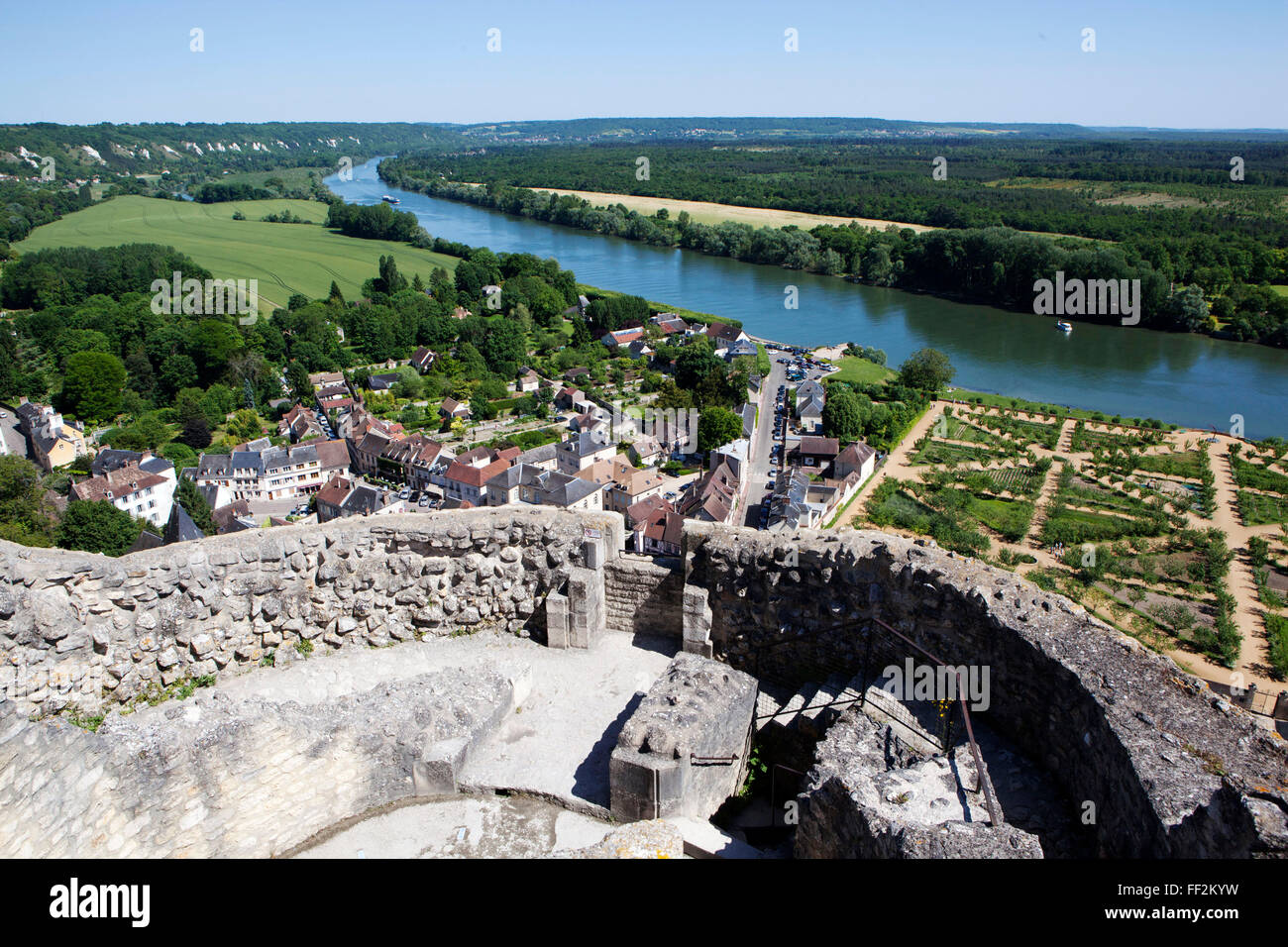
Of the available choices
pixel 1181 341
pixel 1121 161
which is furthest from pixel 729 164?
pixel 1181 341

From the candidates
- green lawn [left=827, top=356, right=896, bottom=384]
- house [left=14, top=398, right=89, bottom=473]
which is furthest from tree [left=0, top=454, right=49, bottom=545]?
→ green lawn [left=827, top=356, right=896, bottom=384]

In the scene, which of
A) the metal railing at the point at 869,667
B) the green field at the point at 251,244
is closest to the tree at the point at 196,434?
the green field at the point at 251,244

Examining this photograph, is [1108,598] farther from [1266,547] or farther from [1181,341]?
[1181,341]

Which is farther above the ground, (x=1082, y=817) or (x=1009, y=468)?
(x=1082, y=817)

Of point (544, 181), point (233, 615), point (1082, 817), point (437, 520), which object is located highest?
point (544, 181)

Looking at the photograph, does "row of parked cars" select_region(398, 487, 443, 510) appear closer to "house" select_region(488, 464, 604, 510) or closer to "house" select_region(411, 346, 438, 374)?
"house" select_region(488, 464, 604, 510)

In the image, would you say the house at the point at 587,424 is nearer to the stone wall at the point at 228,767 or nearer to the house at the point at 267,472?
the house at the point at 267,472
